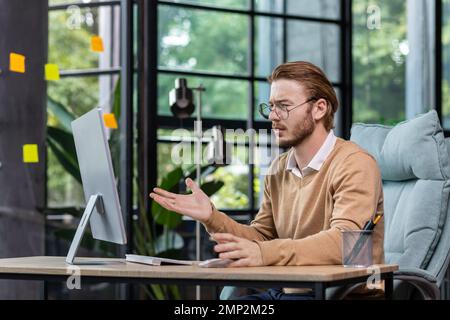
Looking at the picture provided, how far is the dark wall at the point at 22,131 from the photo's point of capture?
12.9 ft

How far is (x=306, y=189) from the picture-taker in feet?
8.00

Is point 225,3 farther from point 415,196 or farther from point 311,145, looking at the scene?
point 311,145

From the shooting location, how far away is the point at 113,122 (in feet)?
14.8

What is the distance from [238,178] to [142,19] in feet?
3.50

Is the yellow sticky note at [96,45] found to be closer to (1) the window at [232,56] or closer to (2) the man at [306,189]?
(1) the window at [232,56]

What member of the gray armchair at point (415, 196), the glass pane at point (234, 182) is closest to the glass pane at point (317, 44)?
the glass pane at point (234, 182)

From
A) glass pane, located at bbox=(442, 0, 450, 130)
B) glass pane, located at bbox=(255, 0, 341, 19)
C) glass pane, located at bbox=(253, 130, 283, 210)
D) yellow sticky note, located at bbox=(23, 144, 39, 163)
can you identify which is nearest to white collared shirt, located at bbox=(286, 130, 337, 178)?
yellow sticky note, located at bbox=(23, 144, 39, 163)

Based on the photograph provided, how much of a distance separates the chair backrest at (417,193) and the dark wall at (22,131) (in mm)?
1723

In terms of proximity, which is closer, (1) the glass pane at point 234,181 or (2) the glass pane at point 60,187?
(2) the glass pane at point 60,187

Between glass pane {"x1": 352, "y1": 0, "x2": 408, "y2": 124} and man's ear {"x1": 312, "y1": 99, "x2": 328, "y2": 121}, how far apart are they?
3456 millimetres

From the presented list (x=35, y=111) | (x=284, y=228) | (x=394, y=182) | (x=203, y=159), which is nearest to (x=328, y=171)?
(x=284, y=228)

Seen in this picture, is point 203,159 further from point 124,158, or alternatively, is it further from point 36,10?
point 36,10

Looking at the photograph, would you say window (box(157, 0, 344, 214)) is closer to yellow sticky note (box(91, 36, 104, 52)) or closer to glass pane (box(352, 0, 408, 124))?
yellow sticky note (box(91, 36, 104, 52))

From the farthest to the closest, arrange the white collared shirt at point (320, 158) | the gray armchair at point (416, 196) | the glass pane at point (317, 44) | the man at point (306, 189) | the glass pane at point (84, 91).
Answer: the glass pane at point (317, 44)
the glass pane at point (84, 91)
the gray armchair at point (416, 196)
the white collared shirt at point (320, 158)
the man at point (306, 189)
